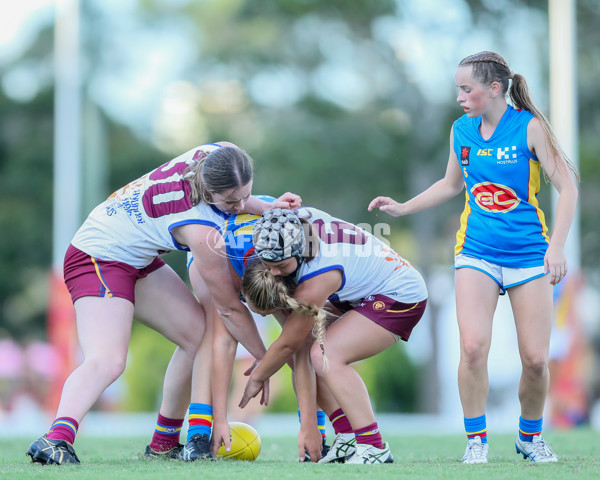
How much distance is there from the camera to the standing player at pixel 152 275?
4.57 m

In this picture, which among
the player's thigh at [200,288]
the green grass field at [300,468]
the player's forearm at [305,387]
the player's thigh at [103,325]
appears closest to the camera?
the green grass field at [300,468]

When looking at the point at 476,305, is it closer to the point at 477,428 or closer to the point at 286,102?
the point at 477,428

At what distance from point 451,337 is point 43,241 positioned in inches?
448

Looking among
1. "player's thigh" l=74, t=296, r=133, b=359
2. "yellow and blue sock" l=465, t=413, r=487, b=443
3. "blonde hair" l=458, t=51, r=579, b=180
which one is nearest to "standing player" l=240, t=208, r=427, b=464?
"yellow and blue sock" l=465, t=413, r=487, b=443

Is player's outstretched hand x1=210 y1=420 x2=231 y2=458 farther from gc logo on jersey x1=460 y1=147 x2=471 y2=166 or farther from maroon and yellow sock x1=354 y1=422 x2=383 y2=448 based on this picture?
gc logo on jersey x1=460 y1=147 x2=471 y2=166

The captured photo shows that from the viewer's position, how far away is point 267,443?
725 centimetres

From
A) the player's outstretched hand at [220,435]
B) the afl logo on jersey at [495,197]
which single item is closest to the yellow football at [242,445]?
the player's outstretched hand at [220,435]

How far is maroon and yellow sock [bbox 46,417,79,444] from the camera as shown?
4.42 meters

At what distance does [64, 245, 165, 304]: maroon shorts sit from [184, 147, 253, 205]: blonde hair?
2.03 ft

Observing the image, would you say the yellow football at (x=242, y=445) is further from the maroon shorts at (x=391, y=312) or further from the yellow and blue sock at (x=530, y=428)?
the yellow and blue sock at (x=530, y=428)

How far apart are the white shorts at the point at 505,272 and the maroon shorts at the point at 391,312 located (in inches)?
15.9

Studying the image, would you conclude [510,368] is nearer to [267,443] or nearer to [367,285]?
[267,443]

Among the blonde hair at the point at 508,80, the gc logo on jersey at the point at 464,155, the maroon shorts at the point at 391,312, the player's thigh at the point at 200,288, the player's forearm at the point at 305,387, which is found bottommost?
the player's forearm at the point at 305,387

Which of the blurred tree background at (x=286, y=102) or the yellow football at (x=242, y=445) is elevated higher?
the blurred tree background at (x=286, y=102)
